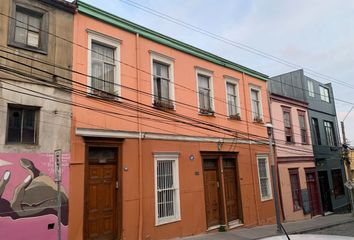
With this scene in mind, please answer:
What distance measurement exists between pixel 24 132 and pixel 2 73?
1.63 metres

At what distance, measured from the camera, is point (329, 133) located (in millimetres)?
23672

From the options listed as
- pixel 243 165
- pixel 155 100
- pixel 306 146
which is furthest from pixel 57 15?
pixel 306 146

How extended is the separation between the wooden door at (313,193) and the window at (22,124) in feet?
55.5

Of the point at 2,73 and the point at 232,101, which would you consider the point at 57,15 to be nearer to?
the point at 2,73

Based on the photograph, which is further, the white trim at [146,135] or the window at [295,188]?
the window at [295,188]

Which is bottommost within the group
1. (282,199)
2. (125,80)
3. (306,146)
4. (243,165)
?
(282,199)

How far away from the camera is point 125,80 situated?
1123cm

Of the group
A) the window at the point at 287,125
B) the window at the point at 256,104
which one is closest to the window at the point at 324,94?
the window at the point at 287,125

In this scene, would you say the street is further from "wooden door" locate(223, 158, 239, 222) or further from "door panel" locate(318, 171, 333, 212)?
"door panel" locate(318, 171, 333, 212)

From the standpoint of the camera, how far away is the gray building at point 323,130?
71.5 feet

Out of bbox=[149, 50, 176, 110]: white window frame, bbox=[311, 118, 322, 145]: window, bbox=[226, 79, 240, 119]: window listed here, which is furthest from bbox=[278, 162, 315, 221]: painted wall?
bbox=[149, 50, 176, 110]: white window frame

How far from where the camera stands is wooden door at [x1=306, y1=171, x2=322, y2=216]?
66.0ft

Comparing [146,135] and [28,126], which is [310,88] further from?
[28,126]

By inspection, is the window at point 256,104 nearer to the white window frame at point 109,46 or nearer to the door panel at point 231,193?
the door panel at point 231,193
